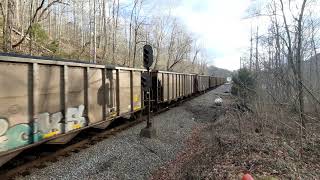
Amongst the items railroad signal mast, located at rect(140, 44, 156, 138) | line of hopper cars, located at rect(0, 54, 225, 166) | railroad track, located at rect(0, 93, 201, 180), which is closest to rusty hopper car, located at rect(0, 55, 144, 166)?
line of hopper cars, located at rect(0, 54, 225, 166)

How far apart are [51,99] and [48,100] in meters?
0.12

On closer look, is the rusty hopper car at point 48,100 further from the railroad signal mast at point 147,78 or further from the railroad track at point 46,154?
the railroad signal mast at point 147,78

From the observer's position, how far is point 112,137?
32.3ft

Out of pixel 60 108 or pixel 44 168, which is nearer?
pixel 44 168

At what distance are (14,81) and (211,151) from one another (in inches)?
213

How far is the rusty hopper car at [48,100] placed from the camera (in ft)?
17.4

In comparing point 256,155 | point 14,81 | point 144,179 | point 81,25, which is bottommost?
point 144,179

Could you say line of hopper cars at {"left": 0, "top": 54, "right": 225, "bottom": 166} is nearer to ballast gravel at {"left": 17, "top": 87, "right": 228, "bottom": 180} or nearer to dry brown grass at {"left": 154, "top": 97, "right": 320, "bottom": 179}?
ballast gravel at {"left": 17, "top": 87, "right": 228, "bottom": 180}

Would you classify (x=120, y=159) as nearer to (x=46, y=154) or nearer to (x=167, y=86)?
(x=46, y=154)

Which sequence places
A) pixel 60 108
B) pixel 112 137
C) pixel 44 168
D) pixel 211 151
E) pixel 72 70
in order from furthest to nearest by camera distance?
1. pixel 112 137
2. pixel 211 151
3. pixel 72 70
4. pixel 60 108
5. pixel 44 168

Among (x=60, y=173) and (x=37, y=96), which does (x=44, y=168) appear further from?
(x=37, y=96)

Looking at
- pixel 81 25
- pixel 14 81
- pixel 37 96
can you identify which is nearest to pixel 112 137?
pixel 37 96

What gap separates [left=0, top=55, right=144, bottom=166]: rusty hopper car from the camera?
5.31m

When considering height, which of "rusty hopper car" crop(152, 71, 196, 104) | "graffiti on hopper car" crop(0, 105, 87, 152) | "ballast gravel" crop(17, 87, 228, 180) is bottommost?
"ballast gravel" crop(17, 87, 228, 180)
